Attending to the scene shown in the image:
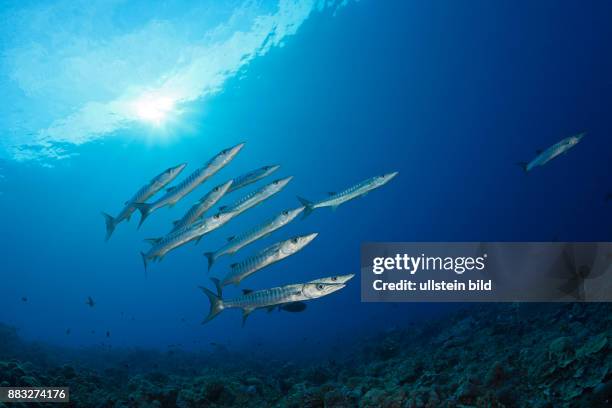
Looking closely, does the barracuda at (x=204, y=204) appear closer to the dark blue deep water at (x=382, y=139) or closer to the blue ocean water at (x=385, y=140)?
the dark blue deep water at (x=382, y=139)

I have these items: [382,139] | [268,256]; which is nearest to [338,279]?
[268,256]

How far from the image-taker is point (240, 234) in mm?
6770

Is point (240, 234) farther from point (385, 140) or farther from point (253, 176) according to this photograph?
point (385, 140)

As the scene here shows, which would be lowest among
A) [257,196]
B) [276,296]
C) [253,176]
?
[276,296]

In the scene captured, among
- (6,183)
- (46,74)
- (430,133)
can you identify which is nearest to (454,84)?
(430,133)

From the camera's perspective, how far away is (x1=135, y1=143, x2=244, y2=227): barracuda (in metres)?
7.03

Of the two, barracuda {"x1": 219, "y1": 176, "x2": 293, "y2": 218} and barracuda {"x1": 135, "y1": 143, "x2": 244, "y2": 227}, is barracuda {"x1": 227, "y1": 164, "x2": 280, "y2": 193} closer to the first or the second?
barracuda {"x1": 135, "y1": 143, "x2": 244, "y2": 227}

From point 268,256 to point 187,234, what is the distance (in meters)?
2.03

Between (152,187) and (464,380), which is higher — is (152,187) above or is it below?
above

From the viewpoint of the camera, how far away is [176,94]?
40219mm

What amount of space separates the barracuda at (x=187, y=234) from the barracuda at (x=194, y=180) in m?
0.68

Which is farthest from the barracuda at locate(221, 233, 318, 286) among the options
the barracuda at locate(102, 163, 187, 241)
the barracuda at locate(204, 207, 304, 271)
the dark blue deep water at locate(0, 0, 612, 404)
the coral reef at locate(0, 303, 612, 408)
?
the dark blue deep water at locate(0, 0, 612, 404)

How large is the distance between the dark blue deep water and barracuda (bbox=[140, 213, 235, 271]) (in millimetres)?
16230

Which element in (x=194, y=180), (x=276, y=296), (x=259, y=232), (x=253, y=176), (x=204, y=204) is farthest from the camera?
(x=253, y=176)
